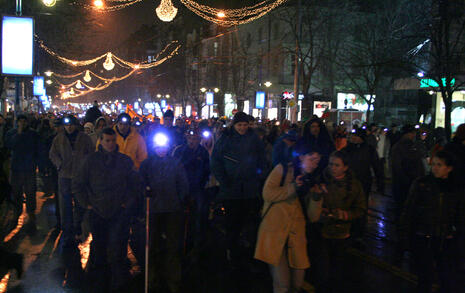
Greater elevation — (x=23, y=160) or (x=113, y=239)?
(x=23, y=160)

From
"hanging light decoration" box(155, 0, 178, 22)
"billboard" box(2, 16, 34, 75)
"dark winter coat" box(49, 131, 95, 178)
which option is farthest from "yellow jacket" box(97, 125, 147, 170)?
"hanging light decoration" box(155, 0, 178, 22)

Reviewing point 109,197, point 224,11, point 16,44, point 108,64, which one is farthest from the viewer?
point 108,64

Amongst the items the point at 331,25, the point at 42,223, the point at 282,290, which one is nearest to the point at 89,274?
the point at 282,290

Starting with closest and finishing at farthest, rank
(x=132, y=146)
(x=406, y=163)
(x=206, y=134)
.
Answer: (x=132, y=146) → (x=406, y=163) → (x=206, y=134)

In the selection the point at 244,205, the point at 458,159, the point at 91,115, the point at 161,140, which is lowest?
the point at 244,205

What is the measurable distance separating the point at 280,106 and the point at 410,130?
114ft

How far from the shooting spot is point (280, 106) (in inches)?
1714

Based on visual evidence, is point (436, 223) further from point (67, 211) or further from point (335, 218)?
point (67, 211)

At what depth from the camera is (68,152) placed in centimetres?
752

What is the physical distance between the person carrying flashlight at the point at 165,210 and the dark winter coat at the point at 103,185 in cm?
30

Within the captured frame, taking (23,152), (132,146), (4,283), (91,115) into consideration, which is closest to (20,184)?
(23,152)

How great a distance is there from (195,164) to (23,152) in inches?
144

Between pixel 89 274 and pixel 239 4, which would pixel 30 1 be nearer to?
pixel 239 4

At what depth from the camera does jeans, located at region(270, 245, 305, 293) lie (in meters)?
4.70
